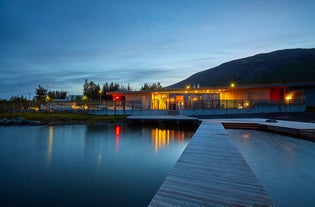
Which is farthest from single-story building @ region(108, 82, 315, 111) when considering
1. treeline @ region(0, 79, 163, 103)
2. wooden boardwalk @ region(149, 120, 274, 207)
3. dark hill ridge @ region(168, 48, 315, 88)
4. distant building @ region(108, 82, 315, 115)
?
dark hill ridge @ region(168, 48, 315, 88)

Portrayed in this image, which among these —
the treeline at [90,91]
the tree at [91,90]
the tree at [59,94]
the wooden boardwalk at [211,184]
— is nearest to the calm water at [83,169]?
the wooden boardwalk at [211,184]

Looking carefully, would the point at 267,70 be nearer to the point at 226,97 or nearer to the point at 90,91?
the point at 90,91

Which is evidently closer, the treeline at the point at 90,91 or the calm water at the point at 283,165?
the calm water at the point at 283,165

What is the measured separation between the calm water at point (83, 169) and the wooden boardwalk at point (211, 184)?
1460mm

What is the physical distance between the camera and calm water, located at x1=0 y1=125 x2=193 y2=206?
4547 mm

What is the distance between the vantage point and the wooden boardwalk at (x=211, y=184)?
98.2 inches

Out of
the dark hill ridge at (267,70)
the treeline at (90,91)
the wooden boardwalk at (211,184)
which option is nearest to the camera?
the wooden boardwalk at (211,184)

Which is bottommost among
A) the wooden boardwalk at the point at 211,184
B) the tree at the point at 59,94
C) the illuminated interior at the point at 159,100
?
the wooden boardwalk at the point at 211,184

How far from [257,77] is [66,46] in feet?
296

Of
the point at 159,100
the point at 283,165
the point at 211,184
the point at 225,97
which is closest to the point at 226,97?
the point at 225,97

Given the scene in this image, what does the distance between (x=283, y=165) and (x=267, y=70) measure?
4279 inches

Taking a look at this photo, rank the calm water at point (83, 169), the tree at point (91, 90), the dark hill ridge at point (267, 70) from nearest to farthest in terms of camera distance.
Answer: the calm water at point (83, 169)
the tree at point (91, 90)
the dark hill ridge at point (267, 70)

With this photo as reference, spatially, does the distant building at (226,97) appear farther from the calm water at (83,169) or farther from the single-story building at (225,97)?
the calm water at (83,169)

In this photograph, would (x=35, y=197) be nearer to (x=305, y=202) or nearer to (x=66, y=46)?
(x=305, y=202)
